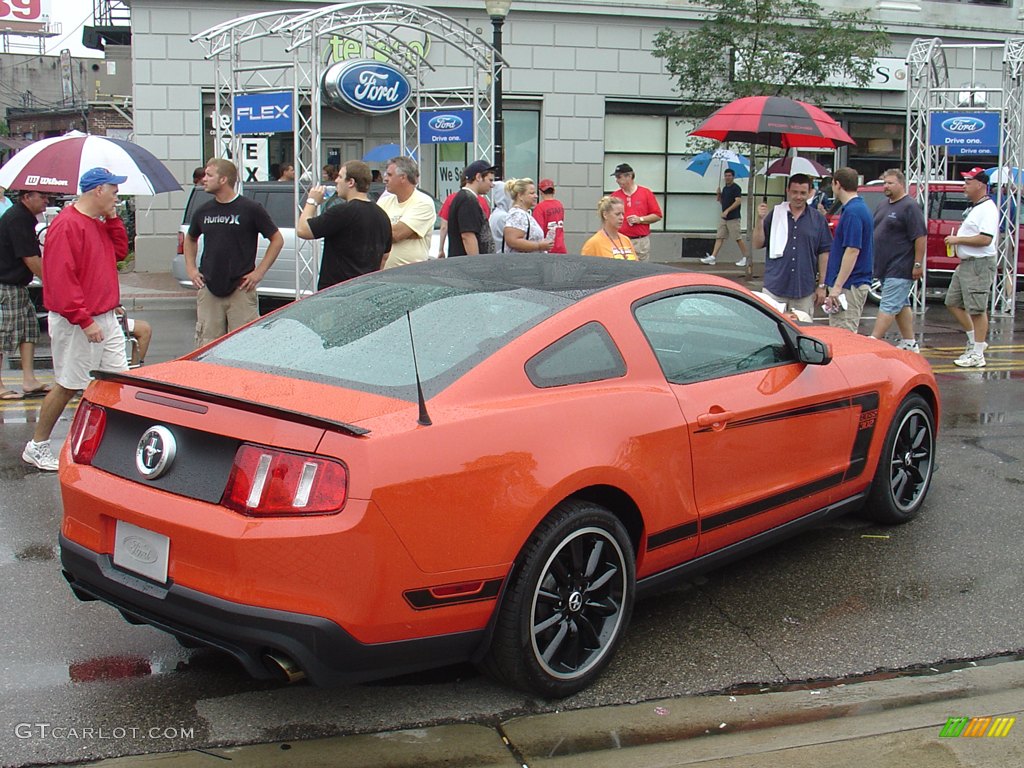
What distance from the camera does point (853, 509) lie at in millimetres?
5484

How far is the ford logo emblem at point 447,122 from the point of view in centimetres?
1498

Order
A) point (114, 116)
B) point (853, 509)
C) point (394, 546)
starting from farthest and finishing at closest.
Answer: point (114, 116)
point (853, 509)
point (394, 546)

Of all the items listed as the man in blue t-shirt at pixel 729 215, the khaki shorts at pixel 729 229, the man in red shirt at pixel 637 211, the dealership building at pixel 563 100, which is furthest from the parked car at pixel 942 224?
the man in red shirt at pixel 637 211

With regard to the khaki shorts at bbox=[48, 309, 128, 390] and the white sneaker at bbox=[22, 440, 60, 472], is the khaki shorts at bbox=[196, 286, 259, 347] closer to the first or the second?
the khaki shorts at bbox=[48, 309, 128, 390]

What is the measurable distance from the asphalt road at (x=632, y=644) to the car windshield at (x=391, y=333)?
A: 3.71 ft

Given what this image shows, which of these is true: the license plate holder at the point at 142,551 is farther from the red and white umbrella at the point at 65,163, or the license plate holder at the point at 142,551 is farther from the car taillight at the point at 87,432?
the red and white umbrella at the point at 65,163

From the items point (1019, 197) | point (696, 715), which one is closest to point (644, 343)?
point (696, 715)

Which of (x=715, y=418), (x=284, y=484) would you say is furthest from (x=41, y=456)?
(x=715, y=418)

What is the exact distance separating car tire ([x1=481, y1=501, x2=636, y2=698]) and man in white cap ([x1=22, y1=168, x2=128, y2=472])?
152 inches

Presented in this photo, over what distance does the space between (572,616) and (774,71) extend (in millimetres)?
17247

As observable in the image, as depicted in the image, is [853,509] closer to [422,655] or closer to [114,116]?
[422,655]

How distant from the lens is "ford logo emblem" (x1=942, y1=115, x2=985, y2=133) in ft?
47.1

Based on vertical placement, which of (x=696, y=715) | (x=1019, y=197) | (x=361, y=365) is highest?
(x=1019, y=197)

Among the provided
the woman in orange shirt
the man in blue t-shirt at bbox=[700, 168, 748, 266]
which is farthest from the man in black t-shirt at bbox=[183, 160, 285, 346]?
the man in blue t-shirt at bbox=[700, 168, 748, 266]
